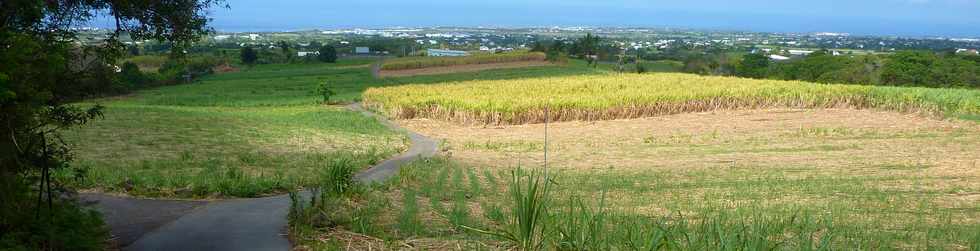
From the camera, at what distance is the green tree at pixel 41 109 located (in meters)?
6.31

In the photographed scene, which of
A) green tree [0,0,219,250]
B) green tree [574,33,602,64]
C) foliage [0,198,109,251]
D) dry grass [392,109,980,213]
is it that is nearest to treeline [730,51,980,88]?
green tree [574,33,602,64]

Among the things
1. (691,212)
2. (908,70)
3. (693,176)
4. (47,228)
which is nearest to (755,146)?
(693,176)

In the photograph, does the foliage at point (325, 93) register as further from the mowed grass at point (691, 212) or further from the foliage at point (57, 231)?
the foliage at point (57, 231)

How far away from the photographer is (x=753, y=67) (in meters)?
66.2

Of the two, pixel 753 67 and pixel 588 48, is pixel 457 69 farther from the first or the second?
pixel 753 67

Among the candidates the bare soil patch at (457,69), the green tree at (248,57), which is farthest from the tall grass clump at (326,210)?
the green tree at (248,57)

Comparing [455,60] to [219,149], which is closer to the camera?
[219,149]

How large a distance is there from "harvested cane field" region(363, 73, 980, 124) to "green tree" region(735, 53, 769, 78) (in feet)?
90.1

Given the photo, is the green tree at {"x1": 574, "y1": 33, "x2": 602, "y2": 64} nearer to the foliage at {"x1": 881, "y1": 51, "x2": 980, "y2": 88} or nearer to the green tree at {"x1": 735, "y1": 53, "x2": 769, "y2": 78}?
the green tree at {"x1": 735, "y1": 53, "x2": 769, "y2": 78}

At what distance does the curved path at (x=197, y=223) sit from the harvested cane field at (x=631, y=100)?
18887 millimetres

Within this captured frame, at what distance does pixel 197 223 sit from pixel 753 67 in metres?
62.6

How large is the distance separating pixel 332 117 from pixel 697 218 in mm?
22037

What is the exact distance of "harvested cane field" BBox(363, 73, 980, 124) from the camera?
29.5 metres

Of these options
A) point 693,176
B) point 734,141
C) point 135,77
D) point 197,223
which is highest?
point 197,223
